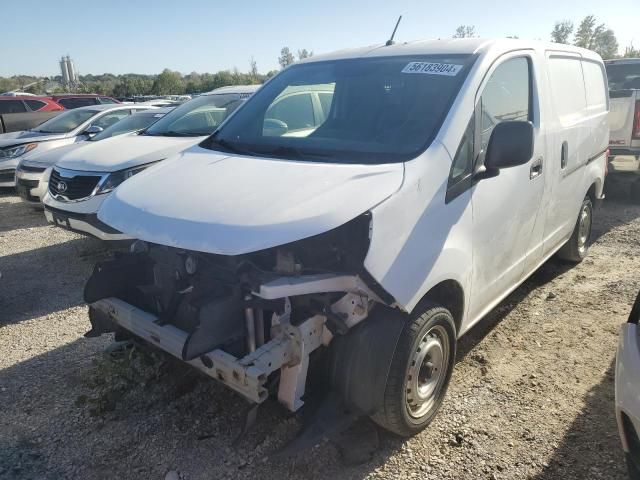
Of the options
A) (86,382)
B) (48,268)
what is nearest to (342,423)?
(86,382)

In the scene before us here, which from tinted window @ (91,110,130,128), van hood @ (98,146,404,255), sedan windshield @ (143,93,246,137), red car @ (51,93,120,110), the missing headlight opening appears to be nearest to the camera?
van hood @ (98,146,404,255)

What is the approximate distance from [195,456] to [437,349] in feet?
4.68

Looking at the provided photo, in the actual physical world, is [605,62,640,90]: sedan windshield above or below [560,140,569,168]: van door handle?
above

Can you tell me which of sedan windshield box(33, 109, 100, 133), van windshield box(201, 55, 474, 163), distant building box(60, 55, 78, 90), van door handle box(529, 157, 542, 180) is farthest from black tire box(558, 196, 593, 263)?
distant building box(60, 55, 78, 90)

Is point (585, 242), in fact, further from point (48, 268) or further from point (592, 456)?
point (48, 268)

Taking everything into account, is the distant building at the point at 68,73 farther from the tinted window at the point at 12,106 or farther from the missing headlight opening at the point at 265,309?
the missing headlight opening at the point at 265,309

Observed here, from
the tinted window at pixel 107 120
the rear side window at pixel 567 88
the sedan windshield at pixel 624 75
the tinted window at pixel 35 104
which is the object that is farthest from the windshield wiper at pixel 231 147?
the tinted window at pixel 35 104

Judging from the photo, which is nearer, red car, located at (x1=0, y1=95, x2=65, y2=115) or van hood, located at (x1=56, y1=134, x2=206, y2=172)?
van hood, located at (x1=56, y1=134, x2=206, y2=172)

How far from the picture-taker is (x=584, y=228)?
5.21m

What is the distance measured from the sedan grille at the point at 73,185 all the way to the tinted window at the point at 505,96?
4.16 meters

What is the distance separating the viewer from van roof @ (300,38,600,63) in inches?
121

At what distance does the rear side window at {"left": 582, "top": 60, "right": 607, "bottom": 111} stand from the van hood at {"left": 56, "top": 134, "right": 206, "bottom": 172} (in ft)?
12.9

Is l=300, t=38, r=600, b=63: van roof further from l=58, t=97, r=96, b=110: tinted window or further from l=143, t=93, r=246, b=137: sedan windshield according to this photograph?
l=58, t=97, r=96, b=110: tinted window

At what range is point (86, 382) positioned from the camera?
3338 mm
